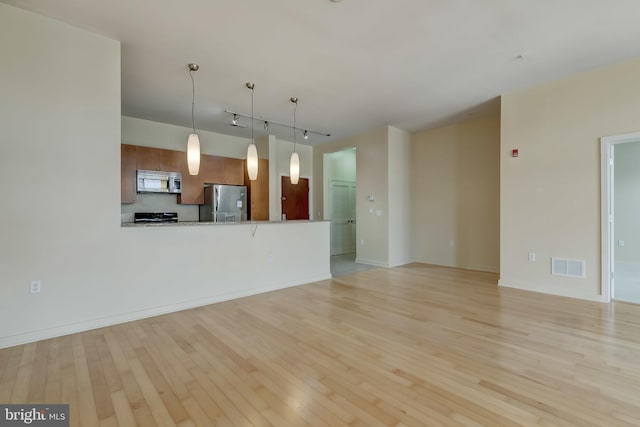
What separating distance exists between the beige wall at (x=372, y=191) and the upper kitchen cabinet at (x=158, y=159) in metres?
3.76

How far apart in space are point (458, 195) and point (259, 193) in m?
4.29

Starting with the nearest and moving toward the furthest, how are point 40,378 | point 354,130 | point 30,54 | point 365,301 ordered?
point 40,378
point 30,54
point 365,301
point 354,130

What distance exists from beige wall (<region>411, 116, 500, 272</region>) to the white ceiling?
1162mm

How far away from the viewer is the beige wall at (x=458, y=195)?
5.52 metres

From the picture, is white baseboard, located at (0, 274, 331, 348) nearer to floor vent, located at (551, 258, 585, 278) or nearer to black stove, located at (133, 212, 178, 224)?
black stove, located at (133, 212, 178, 224)

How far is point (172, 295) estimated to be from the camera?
3467 mm

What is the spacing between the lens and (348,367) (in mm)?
2168

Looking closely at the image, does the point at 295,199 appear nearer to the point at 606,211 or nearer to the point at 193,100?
the point at 193,100

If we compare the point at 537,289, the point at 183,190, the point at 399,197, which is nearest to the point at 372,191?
the point at 399,197

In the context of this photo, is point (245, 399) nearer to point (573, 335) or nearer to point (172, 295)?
point (172, 295)

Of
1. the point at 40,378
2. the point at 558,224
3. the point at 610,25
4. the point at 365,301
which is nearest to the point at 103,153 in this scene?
the point at 40,378

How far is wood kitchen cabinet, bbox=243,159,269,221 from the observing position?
6254mm

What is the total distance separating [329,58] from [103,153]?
2.69 metres

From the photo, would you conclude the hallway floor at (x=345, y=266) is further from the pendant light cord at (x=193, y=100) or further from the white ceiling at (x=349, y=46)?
the pendant light cord at (x=193, y=100)
